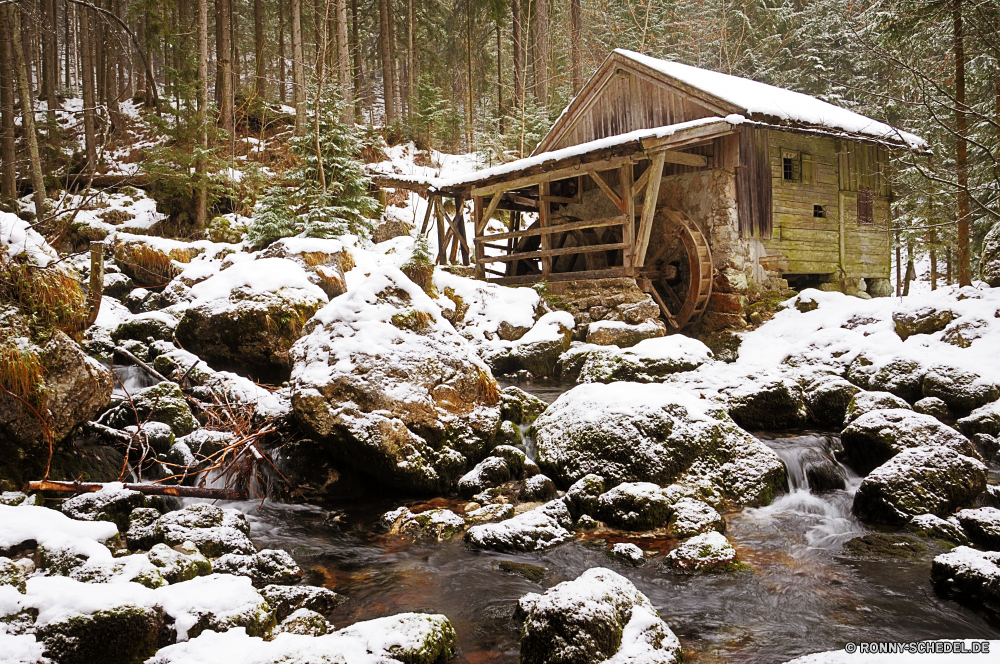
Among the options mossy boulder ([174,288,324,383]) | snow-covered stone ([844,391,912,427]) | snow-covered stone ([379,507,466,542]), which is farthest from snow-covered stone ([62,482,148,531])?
snow-covered stone ([844,391,912,427])

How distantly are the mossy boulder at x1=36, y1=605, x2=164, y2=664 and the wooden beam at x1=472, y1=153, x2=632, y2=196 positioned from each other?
1140cm

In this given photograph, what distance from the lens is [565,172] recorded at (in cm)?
1392

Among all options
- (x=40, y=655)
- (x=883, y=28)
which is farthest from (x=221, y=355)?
(x=883, y=28)

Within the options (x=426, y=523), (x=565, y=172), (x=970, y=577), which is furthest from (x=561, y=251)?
(x=970, y=577)

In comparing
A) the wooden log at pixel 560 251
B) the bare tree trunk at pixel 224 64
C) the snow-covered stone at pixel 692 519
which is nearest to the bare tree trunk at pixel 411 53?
the bare tree trunk at pixel 224 64

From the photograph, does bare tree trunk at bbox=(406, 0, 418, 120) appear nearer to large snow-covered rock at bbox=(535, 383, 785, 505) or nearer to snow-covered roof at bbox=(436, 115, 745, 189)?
snow-covered roof at bbox=(436, 115, 745, 189)

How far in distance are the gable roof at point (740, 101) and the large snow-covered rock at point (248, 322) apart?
946cm

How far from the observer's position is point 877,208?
52.3 feet

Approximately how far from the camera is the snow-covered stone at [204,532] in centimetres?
438

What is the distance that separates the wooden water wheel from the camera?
13617 millimetres

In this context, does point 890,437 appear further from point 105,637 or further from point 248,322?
point 248,322

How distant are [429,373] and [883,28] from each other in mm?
13442

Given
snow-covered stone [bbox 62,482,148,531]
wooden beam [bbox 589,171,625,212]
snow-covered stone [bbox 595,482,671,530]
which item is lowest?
snow-covered stone [bbox 595,482,671,530]

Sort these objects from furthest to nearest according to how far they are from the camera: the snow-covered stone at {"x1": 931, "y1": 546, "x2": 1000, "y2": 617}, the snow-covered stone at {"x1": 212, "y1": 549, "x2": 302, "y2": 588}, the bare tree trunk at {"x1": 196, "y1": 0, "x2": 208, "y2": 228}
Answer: the bare tree trunk at {"x1": 196, "y1": 0, "x2": 208, "y2": 228}
the snow-covered stone at {"x1": 212, "y1": 549, "x2": 302, "y2": 588}
the snow-covered stone at {"x1": 931, "y1": 546, "x2": 1000, "y2": 617}
